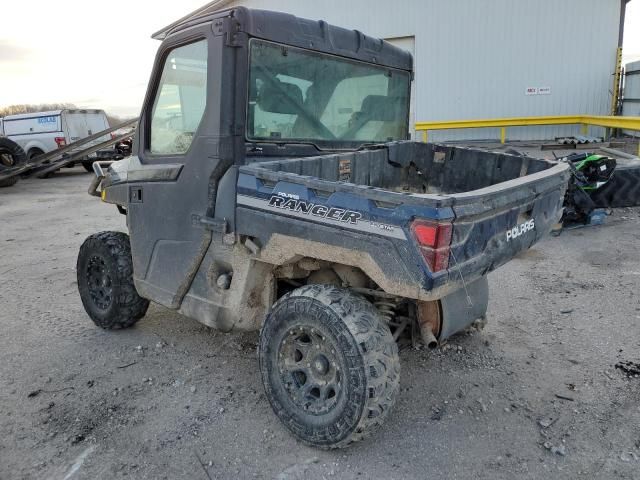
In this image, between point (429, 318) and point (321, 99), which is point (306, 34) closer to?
point (321, 99)

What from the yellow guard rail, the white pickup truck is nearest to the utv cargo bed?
the yellow guard rail

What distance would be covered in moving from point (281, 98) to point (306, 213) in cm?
104

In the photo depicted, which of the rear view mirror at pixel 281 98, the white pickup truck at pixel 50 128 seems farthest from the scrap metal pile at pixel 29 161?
the rear view mirror at pixel 281 98

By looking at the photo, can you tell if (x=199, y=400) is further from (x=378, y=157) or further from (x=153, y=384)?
(x=378, y=157)

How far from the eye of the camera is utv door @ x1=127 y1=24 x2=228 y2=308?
3.12 metres

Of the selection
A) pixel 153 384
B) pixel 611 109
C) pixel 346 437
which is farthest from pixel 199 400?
pixel 611 109

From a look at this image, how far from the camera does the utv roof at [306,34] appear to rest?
3047 mm

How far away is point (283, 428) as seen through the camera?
118 inches

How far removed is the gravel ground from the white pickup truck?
11636mm

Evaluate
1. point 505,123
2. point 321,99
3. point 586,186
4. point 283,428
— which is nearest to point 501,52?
point 505,123

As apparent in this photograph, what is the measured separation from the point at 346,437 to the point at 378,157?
2062 millimetres

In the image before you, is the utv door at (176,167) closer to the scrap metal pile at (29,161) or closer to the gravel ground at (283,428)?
the gravel ground at (283,428)

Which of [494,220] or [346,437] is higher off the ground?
[494,220]

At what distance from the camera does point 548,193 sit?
3146 mm
